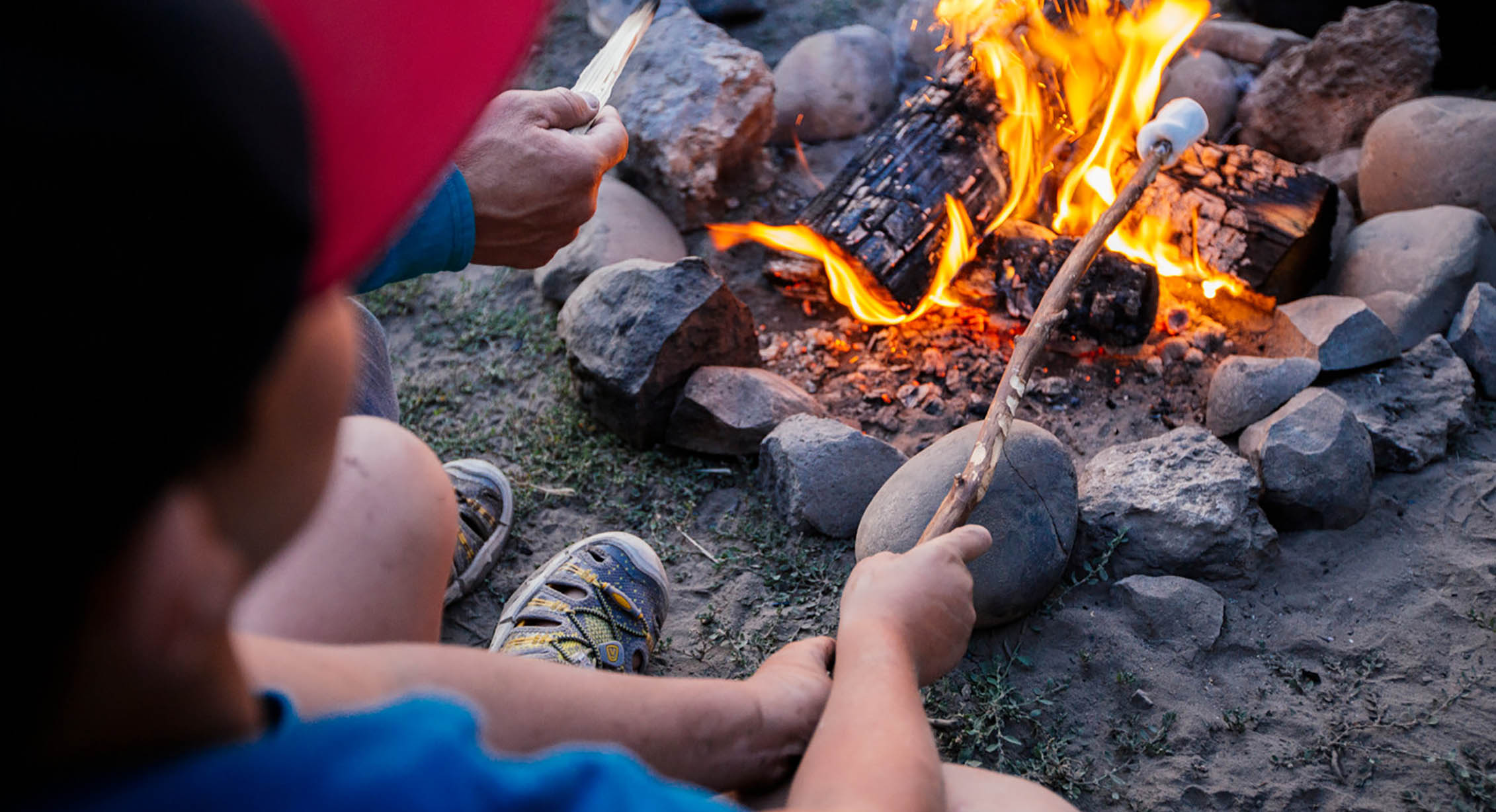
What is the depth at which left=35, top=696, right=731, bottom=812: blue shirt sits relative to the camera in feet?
1.96

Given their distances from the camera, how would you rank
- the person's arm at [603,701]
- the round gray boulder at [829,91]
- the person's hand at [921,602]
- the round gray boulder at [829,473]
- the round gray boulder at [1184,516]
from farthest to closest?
1. the round gray boulder at [829,91]
2. the round gray boulder at [829,473]
3. the round gray boulder at [1184,516]
4. the person's hand at [921,602]
5. the person's arm at [603,701]

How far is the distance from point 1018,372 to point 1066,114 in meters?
1.61

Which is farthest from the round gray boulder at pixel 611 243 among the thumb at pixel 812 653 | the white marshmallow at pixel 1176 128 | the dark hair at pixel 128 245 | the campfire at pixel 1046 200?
the dark hair at pixel 128 245

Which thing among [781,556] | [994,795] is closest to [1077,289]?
[781,556]

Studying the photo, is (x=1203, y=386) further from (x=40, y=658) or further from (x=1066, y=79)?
(x=40, y=658)

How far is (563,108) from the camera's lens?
6.31 ft

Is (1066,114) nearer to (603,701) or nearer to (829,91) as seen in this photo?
(829,91)

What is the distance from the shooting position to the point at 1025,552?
192 centimetres

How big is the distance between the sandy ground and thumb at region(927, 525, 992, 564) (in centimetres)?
36

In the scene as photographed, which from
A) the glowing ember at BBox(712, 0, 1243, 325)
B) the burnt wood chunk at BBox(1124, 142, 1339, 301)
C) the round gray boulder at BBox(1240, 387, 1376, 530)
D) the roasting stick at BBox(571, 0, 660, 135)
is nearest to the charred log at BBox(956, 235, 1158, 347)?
the glowing ember at BBox(712, 0, 1243, 325)

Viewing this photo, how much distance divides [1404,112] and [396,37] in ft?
11.5

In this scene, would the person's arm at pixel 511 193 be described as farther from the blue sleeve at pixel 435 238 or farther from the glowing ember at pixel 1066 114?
the glowing ember at pixel 1066 114

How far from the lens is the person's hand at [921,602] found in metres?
1.46

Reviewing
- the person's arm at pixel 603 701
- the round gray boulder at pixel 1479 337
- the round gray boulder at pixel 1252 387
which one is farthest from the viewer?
the round gray boulder at pixel 1479 337
